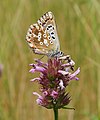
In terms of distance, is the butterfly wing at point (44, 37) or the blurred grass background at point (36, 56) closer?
the butterfly wing at point (44, 37)

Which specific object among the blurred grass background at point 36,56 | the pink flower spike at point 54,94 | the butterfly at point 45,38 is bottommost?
the pink flower spike at point 54,94

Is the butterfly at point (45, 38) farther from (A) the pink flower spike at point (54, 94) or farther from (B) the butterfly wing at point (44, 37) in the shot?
(A) the pink flower spike at point (54, 94)

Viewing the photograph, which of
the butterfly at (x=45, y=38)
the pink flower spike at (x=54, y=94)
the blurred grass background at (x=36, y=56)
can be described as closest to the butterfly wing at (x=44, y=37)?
the butterfly at (x=45, y=38)

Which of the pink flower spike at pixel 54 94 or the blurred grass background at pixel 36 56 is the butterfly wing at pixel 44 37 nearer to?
the pink flower spike at pixel 54 94

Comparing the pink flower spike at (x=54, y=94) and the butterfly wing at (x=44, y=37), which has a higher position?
the butterfly wing at (x=44, y=37)
